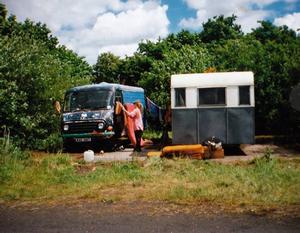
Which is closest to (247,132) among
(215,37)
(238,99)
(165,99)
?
(238,99)

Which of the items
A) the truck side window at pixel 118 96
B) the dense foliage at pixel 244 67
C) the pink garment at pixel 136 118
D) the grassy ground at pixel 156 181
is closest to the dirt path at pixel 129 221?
the grassy ground at pixel 156 181

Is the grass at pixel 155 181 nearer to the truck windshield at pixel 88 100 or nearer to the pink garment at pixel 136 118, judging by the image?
the pink garment at pixel 136 118

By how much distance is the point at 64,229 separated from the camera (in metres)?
6.04

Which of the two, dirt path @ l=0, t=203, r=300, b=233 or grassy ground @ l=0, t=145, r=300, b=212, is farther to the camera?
grassy ground @ l=0, t=145, r=300, b=212

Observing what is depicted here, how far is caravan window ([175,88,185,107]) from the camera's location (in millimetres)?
14113

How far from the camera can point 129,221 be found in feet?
21.0

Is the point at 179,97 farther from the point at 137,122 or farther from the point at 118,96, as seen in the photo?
the point at 118,96

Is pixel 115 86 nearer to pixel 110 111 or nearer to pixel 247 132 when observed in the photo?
pixel 110 111

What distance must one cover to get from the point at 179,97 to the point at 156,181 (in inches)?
212

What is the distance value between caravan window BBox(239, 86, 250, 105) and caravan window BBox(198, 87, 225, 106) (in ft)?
1.93

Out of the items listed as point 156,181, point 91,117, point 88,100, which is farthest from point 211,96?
point 156,181

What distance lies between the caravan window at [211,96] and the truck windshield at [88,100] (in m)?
4.00

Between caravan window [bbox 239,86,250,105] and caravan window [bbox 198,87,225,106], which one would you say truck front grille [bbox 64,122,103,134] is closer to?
caravan window [bbox 198,87,225,106]

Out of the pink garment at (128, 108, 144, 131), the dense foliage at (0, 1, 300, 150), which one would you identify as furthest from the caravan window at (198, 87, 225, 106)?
the dense foliage at (0, 1, 300, 150)
